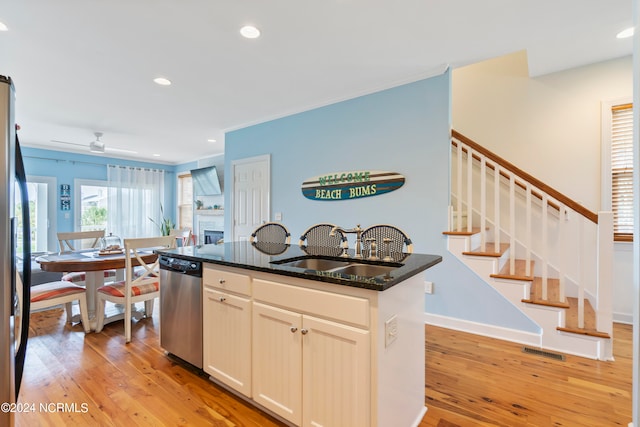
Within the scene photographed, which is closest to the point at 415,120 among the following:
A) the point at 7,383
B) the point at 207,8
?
the point at 207,8

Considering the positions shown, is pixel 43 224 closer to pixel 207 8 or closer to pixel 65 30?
pixel 65 30

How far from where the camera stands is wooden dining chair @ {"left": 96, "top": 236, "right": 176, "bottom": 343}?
8.93 feet

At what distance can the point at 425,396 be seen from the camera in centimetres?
189

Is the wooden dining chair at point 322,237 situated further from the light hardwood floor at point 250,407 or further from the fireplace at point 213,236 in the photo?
the fireplace at point 213,236

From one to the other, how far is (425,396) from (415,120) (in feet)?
8.12

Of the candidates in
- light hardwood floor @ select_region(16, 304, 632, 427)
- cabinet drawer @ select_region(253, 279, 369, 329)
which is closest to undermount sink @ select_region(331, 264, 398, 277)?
cabinet drawer @ select_region(253, 279, 369, 329)

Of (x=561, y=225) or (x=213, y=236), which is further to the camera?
(x=213, y=236)

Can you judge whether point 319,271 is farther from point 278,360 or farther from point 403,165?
point 403,165

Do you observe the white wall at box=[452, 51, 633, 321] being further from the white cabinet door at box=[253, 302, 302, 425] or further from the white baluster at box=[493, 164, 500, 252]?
the white cabinet door at box=[253, 302, 302, 425]

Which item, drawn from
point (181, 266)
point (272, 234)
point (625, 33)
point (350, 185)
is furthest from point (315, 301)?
point (625, 33)

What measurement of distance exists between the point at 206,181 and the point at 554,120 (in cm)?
622

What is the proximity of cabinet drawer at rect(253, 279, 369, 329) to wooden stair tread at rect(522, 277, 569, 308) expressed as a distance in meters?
2.10

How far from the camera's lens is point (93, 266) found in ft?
Result: 9.07

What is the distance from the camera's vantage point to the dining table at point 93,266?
2.73 m
